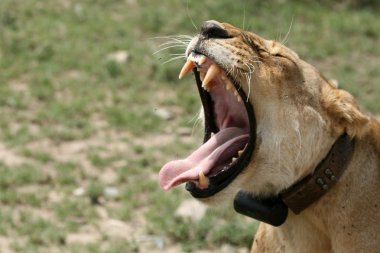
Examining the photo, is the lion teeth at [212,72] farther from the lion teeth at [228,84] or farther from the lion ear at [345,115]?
the lion ear at [345,115]

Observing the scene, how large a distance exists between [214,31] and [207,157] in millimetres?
519

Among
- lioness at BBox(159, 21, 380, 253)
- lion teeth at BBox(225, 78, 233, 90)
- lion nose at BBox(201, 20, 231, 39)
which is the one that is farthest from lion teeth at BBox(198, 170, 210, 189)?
lion nose at BBox(201, 20, 231, 39)

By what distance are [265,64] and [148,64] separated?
450 centimetres

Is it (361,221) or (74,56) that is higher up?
(361,221)

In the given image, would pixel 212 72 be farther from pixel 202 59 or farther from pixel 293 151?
pixel 293 151

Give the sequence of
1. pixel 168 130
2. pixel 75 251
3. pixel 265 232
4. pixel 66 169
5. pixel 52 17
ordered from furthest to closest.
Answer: pixel 52 17 → pixel 168 130 → pixel 66 169 → pixel 75 251 → pixel 265 232

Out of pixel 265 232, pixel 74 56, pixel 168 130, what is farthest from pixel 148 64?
pixel 265 232

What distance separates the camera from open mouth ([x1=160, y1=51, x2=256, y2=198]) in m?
3.37

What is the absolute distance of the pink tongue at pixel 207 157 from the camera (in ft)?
11.4

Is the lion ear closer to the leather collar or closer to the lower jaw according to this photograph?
the leather collar

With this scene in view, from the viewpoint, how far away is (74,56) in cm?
793

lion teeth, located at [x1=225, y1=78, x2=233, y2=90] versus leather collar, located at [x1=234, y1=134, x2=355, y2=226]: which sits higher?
lion teeth, located at [x1=225, y1=78, x2=233, y2=90]

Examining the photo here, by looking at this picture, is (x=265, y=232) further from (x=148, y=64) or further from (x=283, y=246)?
(x=148, y=64)

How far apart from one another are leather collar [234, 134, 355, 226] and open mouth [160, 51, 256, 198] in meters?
0.19
